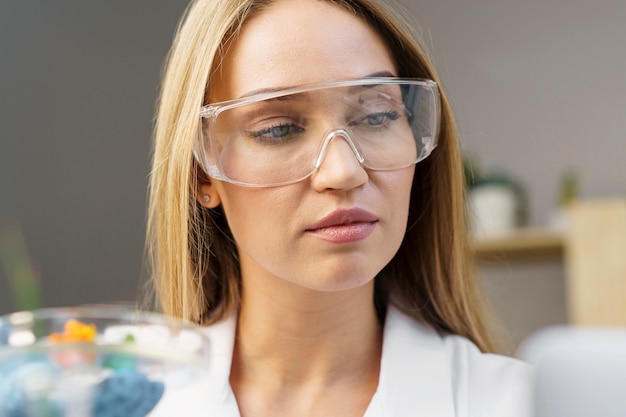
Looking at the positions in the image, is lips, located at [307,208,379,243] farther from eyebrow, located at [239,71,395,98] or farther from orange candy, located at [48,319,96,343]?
orange candy, located at [48,319,96,343]

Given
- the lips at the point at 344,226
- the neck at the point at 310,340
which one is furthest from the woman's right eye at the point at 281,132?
the neck at the point at 310,340

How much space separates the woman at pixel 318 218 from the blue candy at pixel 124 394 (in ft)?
1.47

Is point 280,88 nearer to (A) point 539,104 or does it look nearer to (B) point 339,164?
(B) point 339,164

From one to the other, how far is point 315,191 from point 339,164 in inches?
2.6

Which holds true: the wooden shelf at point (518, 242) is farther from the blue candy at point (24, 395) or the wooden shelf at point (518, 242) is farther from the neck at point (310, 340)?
the blue candy at point (24, 395)

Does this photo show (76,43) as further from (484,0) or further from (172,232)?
(172,232)

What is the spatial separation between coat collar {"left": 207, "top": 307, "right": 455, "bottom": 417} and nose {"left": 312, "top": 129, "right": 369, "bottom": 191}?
1.15 ft

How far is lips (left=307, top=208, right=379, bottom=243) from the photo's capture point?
4.46ft

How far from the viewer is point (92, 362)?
2.93 feet

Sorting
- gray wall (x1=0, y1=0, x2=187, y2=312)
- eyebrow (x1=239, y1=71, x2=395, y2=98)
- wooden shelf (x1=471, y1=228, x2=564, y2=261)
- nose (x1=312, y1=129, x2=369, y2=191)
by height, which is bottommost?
wooden shelf (x1=471, y1=228, x2=564, y2=261)

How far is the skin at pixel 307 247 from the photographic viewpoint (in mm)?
1372

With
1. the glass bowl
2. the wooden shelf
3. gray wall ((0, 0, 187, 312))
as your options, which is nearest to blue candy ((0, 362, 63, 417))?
the glass bowl

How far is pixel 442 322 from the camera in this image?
5.49 ft

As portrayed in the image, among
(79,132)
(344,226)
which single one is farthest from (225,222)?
(79,132)
